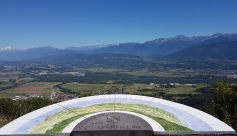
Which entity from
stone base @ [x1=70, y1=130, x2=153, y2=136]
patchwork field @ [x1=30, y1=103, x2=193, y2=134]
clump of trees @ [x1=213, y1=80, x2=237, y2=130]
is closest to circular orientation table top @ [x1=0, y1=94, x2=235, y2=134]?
patchwork field @ [x1=30, y1=103, x2=193, y2=134]

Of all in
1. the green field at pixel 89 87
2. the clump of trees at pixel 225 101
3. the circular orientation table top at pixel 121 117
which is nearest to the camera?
the circular orientation table top at pixel 121 117

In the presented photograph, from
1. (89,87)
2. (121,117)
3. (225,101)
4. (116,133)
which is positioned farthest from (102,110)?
(89,87)

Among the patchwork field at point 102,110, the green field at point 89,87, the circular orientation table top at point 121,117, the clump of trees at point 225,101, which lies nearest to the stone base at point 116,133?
the circular orientation table top at point 121,117

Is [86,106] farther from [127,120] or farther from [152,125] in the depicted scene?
[152,125]

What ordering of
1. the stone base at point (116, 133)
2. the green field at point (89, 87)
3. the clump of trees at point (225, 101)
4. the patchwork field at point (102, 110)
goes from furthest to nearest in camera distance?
the green field at point (89, 87)
the clump of trees at point (225, 101)
the patchwork field at point (102, 110)
the stone base at point (116, 133)

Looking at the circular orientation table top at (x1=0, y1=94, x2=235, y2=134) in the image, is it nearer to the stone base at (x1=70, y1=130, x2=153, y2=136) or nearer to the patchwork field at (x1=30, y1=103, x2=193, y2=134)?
the patchwork field at (x1=30, y1=103, x2=193, y2=134)

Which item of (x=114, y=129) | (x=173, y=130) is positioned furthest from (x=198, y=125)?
(x=114, y=129)

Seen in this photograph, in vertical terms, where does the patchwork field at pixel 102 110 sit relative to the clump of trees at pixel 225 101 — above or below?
above

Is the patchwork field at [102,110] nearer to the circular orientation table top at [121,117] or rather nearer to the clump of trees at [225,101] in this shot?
the circular orientation table top at [121,117]

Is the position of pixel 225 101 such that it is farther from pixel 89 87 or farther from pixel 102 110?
pixel 89 87
